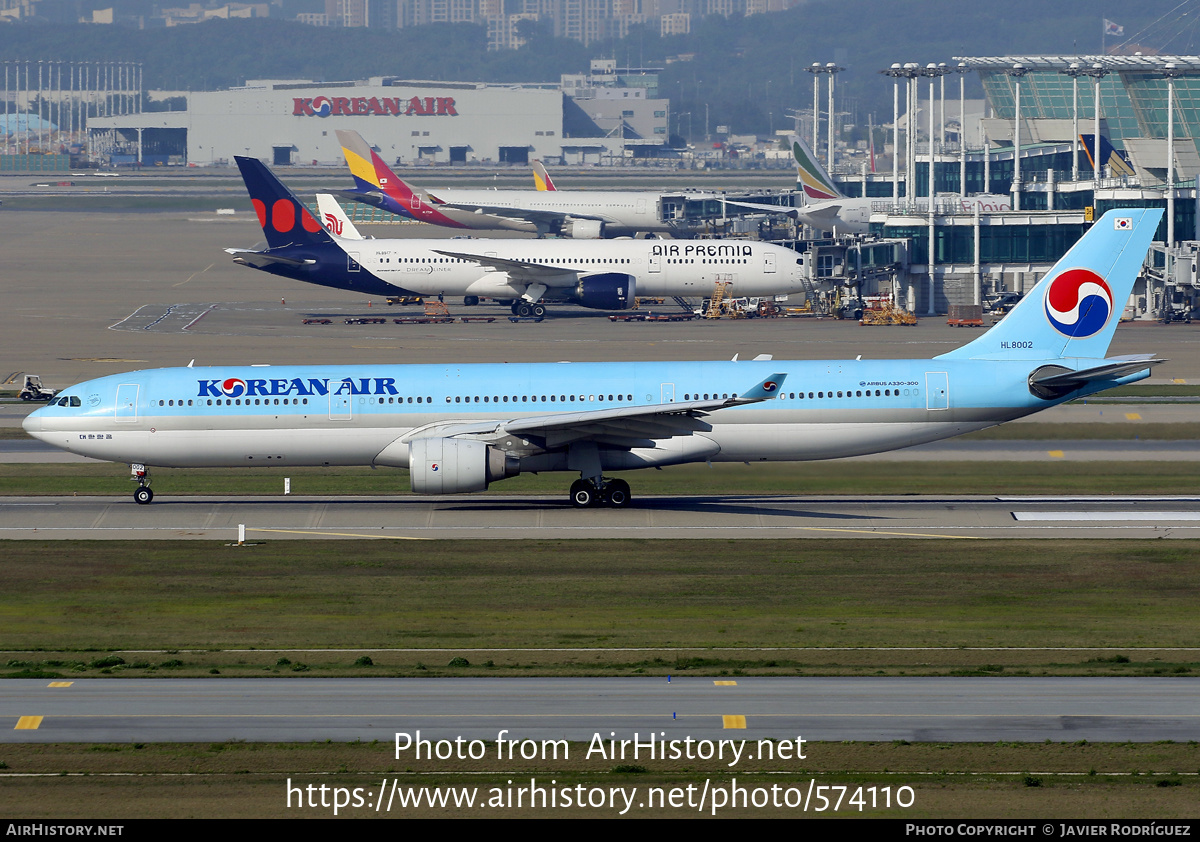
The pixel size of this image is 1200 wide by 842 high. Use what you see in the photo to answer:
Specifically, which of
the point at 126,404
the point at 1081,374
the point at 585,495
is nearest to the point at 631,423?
the point at 585,495

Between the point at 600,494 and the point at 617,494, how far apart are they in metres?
0.52

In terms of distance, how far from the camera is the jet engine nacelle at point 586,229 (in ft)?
430

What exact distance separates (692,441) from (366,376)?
33.1 feet

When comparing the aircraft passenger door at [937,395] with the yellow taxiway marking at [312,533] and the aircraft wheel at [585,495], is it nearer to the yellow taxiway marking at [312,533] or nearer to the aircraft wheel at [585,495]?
the aircraft wheel at [585,495]

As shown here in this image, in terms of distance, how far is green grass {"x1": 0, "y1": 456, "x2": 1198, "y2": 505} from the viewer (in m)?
43.8

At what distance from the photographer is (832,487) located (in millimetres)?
43125

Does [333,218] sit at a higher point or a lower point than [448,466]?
higher

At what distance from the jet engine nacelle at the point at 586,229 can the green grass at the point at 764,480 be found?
82.9m

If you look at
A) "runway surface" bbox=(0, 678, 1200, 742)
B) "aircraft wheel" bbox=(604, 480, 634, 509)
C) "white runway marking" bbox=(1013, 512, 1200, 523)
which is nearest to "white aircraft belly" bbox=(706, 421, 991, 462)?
"aircraft wheel" bbox=(604, 480, 634, 509)

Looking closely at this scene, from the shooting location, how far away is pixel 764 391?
1569 inches

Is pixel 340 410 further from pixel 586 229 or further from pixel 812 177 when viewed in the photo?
pixel 812 177

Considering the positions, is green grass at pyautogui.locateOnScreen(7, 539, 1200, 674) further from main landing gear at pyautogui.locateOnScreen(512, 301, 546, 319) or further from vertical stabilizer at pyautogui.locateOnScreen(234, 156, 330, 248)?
main landing gear at pyautogui.locateOnScreen(512, 301, 546, 319)

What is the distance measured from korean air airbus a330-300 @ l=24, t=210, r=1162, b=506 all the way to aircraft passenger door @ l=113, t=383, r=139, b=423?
43 mm
